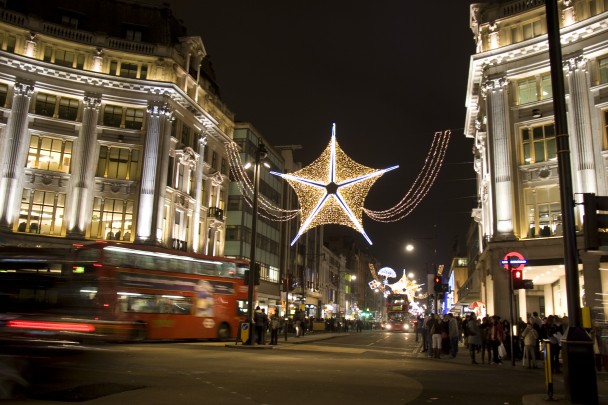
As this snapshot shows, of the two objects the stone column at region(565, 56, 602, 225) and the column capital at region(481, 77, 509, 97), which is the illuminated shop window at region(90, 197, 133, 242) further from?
the stone column at region(565, 56, 602, 225)

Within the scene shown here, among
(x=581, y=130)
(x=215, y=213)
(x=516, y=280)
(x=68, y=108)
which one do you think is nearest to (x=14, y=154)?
(x=68, y=108)

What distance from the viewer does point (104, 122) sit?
131 ft

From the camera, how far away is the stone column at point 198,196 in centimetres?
4541

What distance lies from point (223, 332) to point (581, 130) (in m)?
21.3

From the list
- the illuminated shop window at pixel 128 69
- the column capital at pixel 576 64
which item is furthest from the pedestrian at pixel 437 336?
the illuminated shop window at pixel 128 69

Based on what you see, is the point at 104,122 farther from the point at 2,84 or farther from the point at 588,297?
the point at 588,297

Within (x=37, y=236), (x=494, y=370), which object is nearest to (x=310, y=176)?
(x=494, y=370)

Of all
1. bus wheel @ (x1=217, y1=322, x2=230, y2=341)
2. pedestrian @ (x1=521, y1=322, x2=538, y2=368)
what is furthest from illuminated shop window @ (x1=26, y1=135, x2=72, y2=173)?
pedestrian @ (x1=521, y1=322, x2=538, y2=368)

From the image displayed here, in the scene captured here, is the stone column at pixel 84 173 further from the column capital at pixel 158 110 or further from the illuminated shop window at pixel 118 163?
the column capital at pixel 158 110

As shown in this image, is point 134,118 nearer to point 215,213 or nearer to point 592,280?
point 215,213

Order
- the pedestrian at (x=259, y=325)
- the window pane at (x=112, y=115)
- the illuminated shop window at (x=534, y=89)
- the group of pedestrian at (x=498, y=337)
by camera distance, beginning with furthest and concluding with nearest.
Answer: the window pane at (x=112, y=115) < the illuminated shop window at (x=534, y=89) < the pedestrian at (x=259, y=325) < the group of pedestrian at (x=498, y=337)

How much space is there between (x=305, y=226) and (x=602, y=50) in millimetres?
18082

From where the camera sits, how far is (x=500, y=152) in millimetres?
31781

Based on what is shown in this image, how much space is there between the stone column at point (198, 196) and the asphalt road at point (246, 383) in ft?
95.6
